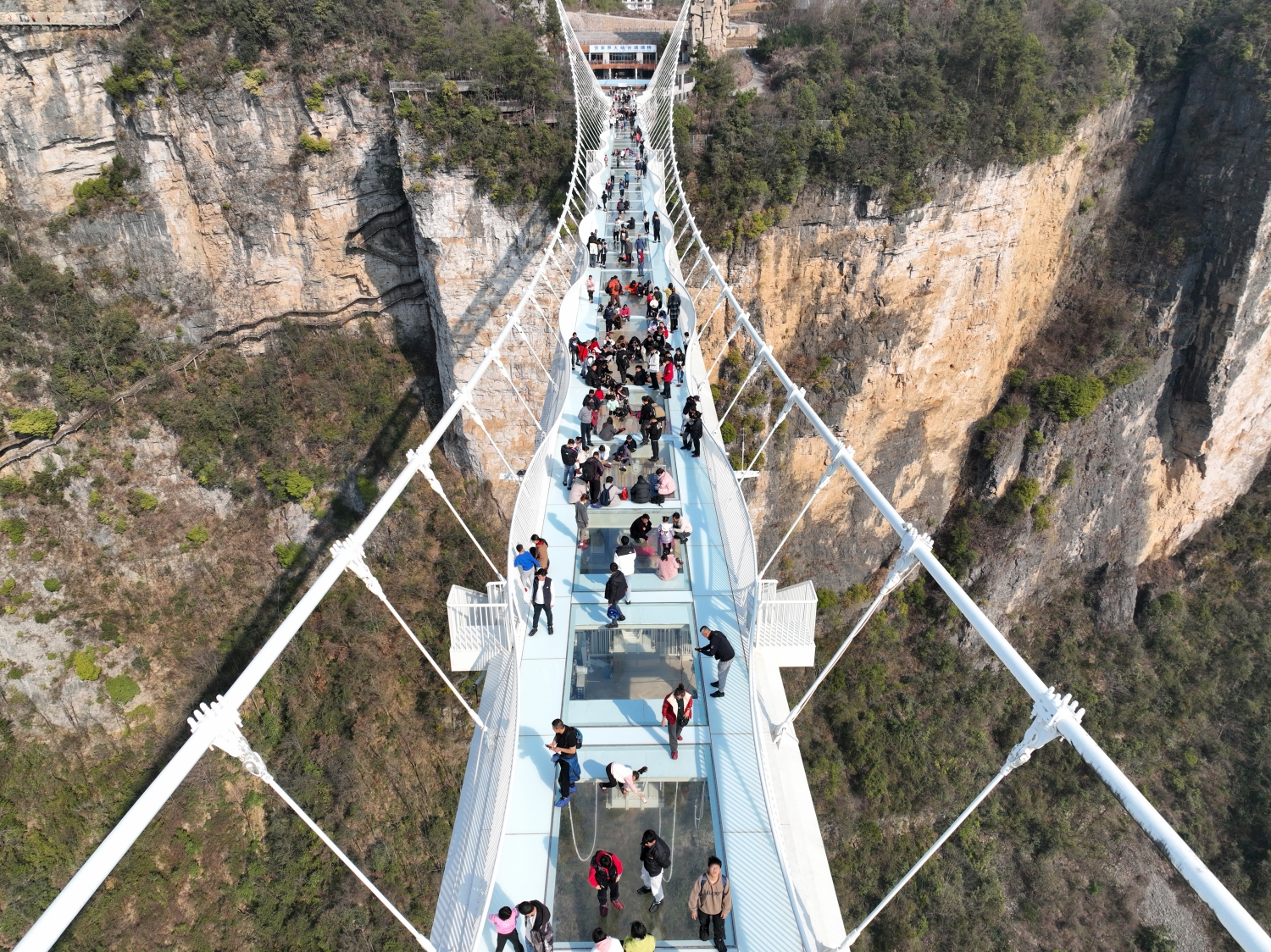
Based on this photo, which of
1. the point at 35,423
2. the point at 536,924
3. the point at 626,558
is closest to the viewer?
the point at 536,924

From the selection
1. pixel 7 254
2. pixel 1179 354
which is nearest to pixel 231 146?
pixel 7 254

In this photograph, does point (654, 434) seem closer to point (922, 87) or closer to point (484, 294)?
point (484, 294)

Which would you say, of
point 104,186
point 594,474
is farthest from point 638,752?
point 104,186

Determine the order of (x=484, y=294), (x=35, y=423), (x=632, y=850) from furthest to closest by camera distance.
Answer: (x=484, y=294) < (x=35, y=423) < (x=632, y=850)

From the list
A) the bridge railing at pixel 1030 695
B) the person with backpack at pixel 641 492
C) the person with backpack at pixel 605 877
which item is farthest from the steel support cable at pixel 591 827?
the person with backpack at pixel 641 492

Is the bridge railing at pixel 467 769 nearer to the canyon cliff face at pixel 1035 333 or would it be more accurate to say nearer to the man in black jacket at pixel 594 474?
the man in black jacket at pixel 594 474

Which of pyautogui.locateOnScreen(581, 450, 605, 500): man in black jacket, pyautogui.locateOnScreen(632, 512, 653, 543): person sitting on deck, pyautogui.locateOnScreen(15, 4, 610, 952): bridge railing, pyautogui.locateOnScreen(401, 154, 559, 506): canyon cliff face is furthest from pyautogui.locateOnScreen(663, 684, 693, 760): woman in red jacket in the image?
pyautogui.locateOnScreen(401, 154, 559, 506): canyon cliff face

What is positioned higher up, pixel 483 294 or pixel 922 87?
pixel 922 87
